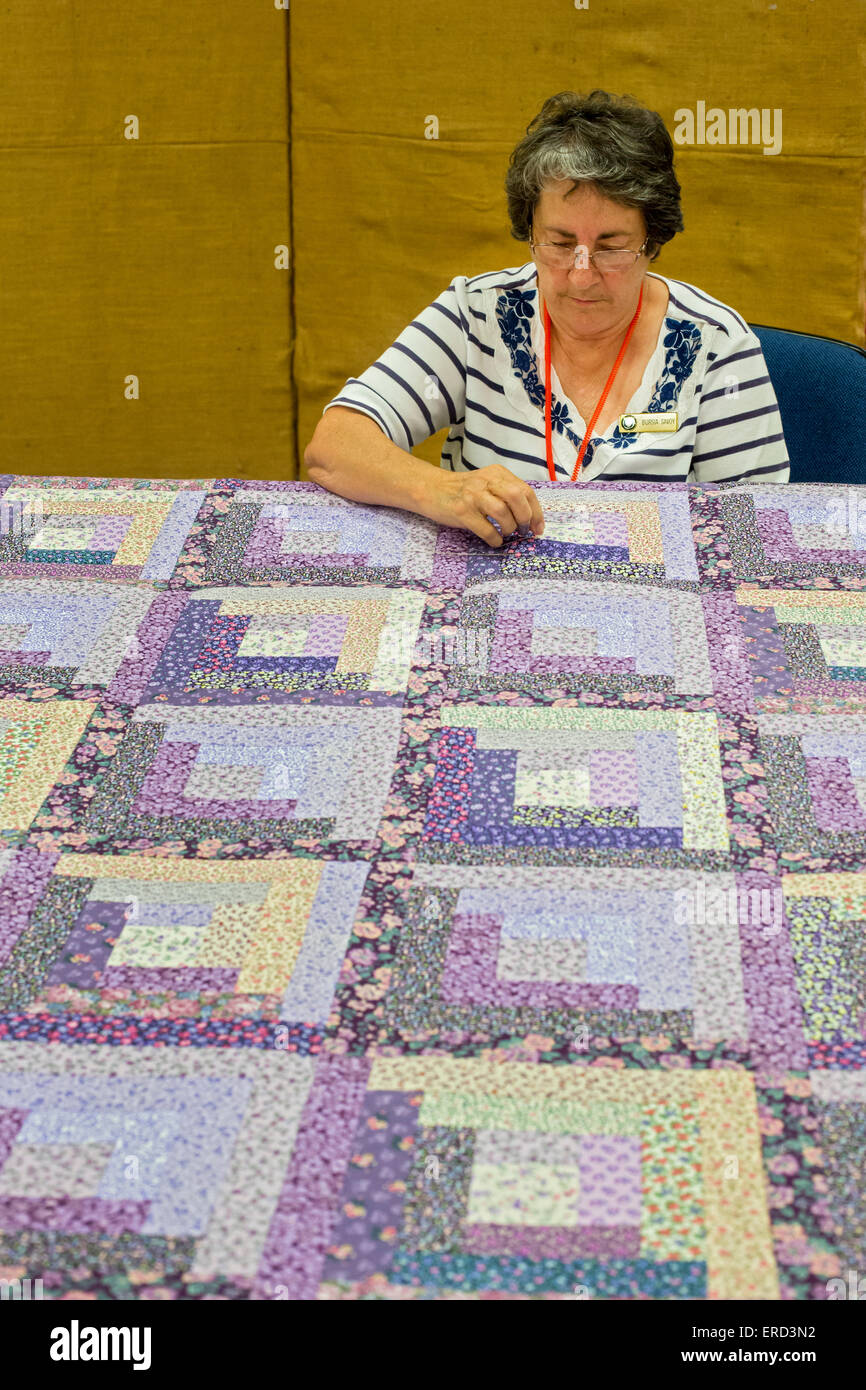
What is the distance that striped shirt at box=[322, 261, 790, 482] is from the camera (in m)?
1.86

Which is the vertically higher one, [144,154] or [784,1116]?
[144,154]

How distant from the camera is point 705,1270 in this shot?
29.2 inches

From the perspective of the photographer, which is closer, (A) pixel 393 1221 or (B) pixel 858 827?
(A) pixel 393 1221

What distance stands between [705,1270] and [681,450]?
1.31 meters

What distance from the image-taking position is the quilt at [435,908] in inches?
30.3

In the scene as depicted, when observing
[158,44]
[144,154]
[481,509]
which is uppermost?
[158,44]

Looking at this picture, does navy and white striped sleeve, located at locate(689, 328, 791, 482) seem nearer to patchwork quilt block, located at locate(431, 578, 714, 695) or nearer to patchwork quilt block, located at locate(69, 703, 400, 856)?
patchwork quilt block, located at locate(431, 578, 714, 695)

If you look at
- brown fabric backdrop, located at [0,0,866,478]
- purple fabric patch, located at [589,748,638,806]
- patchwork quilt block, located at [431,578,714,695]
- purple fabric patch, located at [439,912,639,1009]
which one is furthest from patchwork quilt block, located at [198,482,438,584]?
brown fabric backdrop, located at [0,0,866,478]

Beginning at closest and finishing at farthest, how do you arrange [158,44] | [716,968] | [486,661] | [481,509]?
[716,968], [486,661], [481,509], [158,44]

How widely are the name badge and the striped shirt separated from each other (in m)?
0.02

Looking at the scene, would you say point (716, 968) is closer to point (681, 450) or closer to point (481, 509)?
point (481, 509)

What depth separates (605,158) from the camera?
5.66 feet

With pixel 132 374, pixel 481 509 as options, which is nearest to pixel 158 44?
pixel 132 374

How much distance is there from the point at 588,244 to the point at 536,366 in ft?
0.71
